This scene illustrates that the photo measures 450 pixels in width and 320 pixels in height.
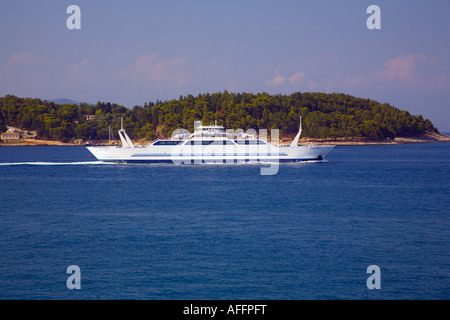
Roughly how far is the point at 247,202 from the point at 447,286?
60.2 ft

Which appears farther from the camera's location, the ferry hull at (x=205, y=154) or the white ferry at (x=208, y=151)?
the white ferry at (x=208, y=151)

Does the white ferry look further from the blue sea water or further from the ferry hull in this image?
the blue sea water

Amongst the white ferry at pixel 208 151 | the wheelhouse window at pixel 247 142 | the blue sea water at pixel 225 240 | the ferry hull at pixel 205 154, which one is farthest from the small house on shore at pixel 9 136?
the blue sea water at pixel 225 240

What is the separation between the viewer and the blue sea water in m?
16.5

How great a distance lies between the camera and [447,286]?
16406mm

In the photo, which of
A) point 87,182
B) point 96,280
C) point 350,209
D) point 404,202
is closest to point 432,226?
point 350,209

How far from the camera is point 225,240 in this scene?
2244cm

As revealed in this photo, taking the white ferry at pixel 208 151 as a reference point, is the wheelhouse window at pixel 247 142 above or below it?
above

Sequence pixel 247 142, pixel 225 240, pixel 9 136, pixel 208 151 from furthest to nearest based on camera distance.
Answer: pixel 9 136, pixel 247 142, pixel 208 151, pixel 225 240

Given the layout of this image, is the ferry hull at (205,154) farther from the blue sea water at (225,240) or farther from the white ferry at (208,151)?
the blue sea water at (225,240)

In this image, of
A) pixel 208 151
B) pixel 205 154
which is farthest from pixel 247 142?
pixel 205 154

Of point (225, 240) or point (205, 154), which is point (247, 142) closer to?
point (205, 154)

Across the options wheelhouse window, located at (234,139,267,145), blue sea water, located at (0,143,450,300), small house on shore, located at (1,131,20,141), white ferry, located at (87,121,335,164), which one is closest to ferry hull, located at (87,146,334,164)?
white ferry, located at (87,121,335,164)

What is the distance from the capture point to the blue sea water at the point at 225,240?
54.2ft
